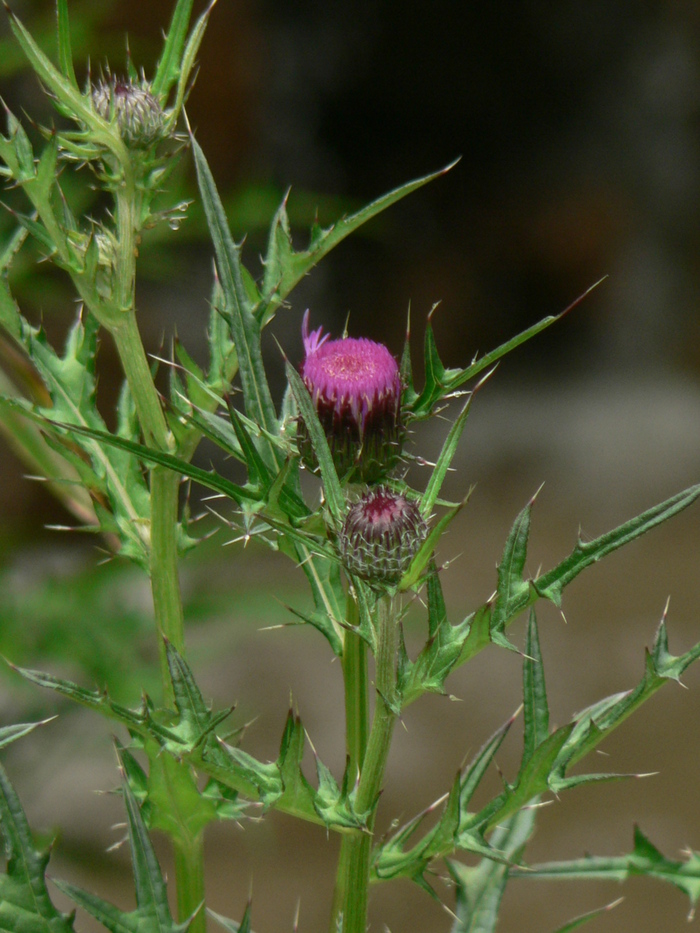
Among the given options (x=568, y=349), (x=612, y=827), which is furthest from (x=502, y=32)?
(x=612, y=827)

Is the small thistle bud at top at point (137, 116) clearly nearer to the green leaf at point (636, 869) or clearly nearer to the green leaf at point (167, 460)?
the green leaf at point (167, 460)

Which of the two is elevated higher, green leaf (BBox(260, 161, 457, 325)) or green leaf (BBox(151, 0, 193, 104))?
green leaf (BBox(151, 0, 193, 104))

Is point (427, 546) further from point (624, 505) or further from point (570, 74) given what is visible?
point (570, 74)

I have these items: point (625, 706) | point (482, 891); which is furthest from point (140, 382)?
point (482, 891)

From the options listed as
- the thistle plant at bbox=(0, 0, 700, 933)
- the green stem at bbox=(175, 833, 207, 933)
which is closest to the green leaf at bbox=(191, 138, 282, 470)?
the thistle plant at bbox=(0, 0, 700, 933)

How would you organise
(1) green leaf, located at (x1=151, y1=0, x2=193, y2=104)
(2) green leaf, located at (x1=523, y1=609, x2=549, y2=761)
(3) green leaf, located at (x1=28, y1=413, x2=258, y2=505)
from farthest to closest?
(1) green leaf, located at (x1=151, y1=0, x2=193, y2=104), (2) green leaf, located at (x1=523, y1=609, x2=549, y2=761), (3) green leaf, located at (x1=28, y1=413, x2=258, y2=505)

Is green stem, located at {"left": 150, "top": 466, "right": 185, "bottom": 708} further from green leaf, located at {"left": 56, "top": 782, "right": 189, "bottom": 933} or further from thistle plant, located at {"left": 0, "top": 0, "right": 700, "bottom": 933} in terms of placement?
green leaf, located at {"left": 56, "top": 782, "right": 189, "bottom": 933}
